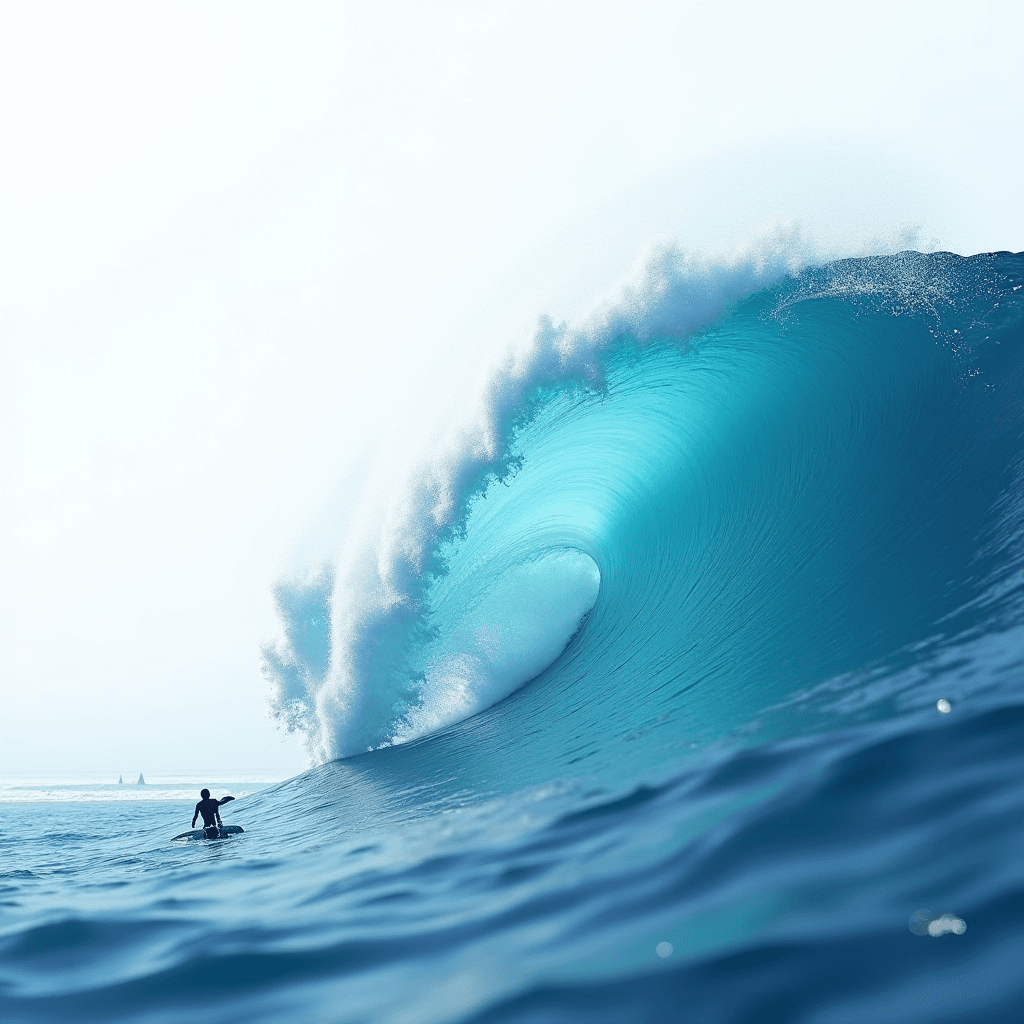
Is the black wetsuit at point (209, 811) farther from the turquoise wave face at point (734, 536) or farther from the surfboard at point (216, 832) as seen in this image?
the turquoise wave face at point (734, 536)

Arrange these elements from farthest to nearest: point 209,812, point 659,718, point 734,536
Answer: point 734,536
point 209,812
point 659,718

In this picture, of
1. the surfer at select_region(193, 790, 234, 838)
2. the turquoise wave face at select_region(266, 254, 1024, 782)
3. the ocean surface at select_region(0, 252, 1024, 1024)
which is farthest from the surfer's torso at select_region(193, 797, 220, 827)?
the turquoise wave face at select_region(266, 254, 1024, 782)

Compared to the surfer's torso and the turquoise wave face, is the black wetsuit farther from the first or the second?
the turquoise wave face

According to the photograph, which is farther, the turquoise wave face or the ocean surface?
the turquoise wave face

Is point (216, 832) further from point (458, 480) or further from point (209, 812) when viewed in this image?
point (458, 480)

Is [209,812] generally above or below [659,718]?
above

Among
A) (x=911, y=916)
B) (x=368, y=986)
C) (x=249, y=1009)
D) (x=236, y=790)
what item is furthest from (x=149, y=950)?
(x=236, y=790)

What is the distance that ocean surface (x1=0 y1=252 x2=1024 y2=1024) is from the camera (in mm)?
2207

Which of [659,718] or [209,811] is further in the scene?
[209,811]

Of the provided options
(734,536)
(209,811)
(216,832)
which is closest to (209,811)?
(209,811)

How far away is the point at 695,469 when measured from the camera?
40.1 feet

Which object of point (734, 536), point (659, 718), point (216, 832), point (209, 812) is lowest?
point (659, 718)

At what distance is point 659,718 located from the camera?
5.96 meters

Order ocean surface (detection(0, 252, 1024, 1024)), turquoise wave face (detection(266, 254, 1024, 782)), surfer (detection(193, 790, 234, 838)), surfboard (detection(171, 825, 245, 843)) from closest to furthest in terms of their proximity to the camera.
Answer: ocean surface (detection(0, 252, 1024, 1024)) < turquoise wave face (detection(266, 254, 1024, 782)) < surfboard (detection(171, 825, 245, 843)) < surfer (detection(193, 790, 234, 838))
